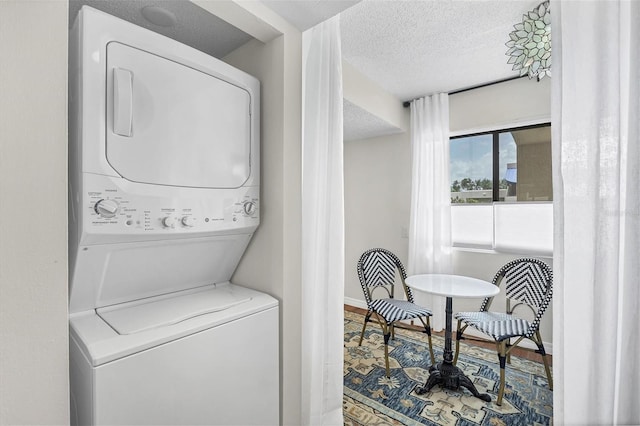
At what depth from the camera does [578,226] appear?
3.11ft

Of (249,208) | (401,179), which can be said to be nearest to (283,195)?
(249,208)

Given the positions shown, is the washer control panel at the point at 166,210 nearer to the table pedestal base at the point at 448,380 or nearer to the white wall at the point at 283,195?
the white wall at the point at 283,195

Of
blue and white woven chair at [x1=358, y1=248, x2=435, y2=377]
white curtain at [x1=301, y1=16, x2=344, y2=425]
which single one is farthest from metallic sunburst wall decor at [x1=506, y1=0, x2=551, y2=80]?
blue and white woven chair at [x1=358, y1=248, x2=435, y2=377]

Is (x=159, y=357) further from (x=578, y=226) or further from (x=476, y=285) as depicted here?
(x=476, y=285)

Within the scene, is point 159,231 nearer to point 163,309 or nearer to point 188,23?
point 163,309

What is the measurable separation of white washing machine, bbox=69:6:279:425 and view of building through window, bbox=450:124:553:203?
108 inches

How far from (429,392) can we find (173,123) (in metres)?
2.40

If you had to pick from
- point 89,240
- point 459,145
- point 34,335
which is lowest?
point 34,335

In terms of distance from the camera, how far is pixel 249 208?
1.48 m

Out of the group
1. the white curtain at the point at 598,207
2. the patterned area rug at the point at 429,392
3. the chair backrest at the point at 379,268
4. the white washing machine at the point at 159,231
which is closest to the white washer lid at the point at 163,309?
the white washing machine at the point at 159,231

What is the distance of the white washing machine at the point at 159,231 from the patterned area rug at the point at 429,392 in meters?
0.91

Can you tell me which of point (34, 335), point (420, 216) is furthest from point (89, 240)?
point (420, 216)

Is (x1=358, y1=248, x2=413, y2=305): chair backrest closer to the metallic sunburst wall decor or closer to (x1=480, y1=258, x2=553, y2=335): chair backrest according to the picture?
(x1=480, y1=258, x2=553, y2=335): chair backrest

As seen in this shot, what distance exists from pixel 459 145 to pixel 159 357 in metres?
3.52
